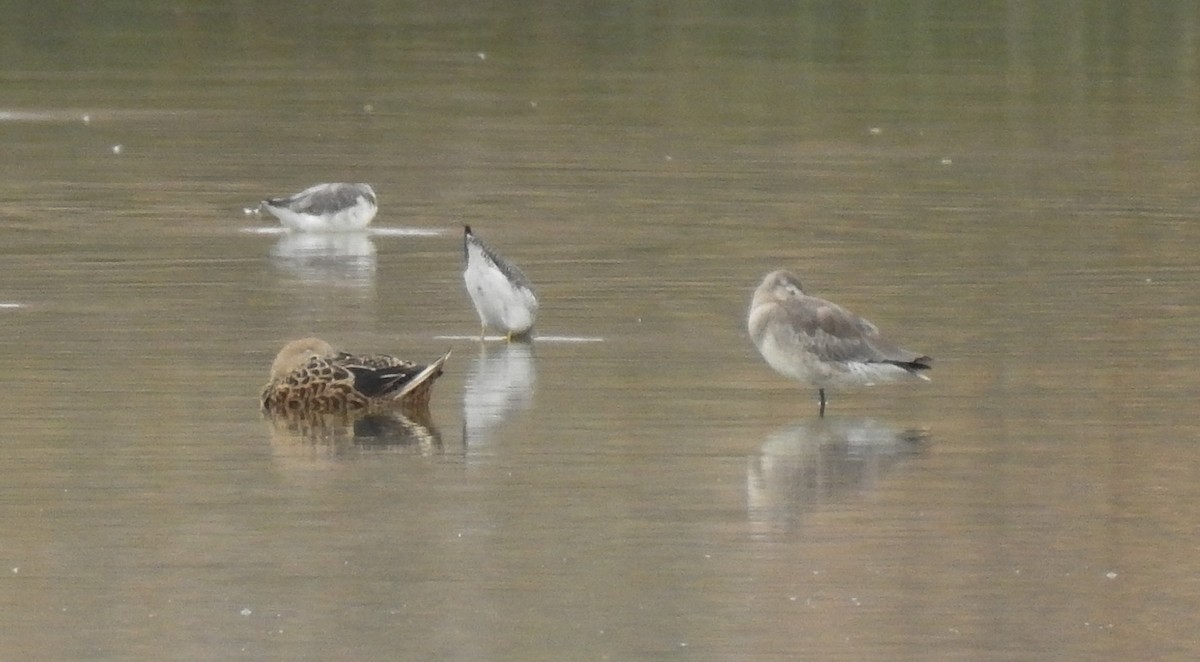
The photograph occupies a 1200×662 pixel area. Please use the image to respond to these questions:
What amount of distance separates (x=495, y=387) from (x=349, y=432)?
46.3 inches

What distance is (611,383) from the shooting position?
1319 centimetres

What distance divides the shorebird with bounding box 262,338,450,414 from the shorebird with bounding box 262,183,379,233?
6.79 meters

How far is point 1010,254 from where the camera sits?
17.8 meters

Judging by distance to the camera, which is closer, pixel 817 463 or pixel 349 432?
pixel 817 463

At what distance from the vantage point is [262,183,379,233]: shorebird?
63.6 ft

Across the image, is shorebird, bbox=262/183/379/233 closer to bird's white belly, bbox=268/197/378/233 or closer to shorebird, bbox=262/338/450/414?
bird's white belly, bbox=268/197/378/233

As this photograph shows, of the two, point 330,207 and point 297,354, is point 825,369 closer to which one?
point 297,354

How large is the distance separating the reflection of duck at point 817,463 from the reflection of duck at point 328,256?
5.51 meters

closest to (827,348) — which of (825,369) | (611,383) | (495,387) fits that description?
(825,369)

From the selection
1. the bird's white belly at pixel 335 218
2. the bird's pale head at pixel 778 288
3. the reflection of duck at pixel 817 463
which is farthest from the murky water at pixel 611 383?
the bird's pale head at pixel 778 288

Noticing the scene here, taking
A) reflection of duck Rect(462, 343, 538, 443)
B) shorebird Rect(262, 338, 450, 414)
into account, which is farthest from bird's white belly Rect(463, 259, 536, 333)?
shorebird Rect(262, 338, 450, 414)

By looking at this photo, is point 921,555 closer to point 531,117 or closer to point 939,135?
point 939,135

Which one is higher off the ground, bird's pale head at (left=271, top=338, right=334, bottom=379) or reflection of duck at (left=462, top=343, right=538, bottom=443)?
bird's pale head at (left=271, top=338, right=334, bottom=379)

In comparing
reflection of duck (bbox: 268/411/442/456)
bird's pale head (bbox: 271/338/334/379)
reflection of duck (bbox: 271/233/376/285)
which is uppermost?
bird's pale head (bbox: 271/338/334/379)
